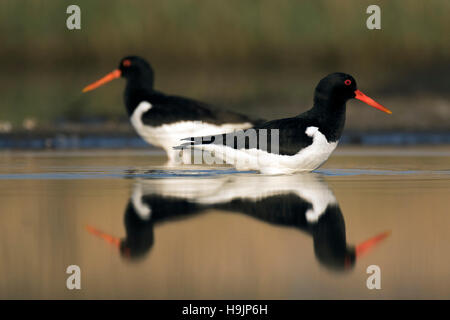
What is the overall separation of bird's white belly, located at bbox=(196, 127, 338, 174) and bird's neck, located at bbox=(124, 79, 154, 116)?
2.56 m

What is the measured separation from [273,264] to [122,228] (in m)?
1.25

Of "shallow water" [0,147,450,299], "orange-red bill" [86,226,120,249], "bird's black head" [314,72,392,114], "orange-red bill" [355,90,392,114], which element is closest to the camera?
"shallow water" [0,147,450,299]

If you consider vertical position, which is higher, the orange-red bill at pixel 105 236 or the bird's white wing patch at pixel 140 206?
the bird's white wing patch at pixel 140 206

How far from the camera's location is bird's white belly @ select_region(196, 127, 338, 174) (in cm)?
756

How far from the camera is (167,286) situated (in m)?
3.75

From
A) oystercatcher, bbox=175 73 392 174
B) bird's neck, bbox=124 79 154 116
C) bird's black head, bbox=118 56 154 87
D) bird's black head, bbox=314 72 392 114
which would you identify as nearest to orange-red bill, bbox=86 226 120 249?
oystercatcher, bbox=175 73 392 174

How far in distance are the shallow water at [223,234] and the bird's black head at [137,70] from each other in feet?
9.54

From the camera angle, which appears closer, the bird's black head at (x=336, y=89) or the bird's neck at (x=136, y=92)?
the bird's black head at (x=336, y=89)

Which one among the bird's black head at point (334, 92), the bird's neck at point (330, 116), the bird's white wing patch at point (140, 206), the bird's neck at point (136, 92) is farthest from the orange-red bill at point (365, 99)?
the bird's neck at point (136, 92)

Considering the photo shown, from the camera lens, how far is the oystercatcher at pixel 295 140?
758 centimetres

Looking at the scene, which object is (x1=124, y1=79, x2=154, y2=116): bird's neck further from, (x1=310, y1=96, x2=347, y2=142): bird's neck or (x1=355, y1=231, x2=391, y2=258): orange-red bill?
(x1=355, y1=231, x2=391, y2=258): orange-red bill

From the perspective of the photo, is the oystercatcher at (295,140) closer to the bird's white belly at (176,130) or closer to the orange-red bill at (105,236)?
the bird's white belly at (176,130)

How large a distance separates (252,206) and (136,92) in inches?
203

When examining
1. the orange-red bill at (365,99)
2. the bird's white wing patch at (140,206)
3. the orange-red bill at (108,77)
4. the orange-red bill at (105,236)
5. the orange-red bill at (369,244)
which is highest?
the orange-red bill at (108,77)
